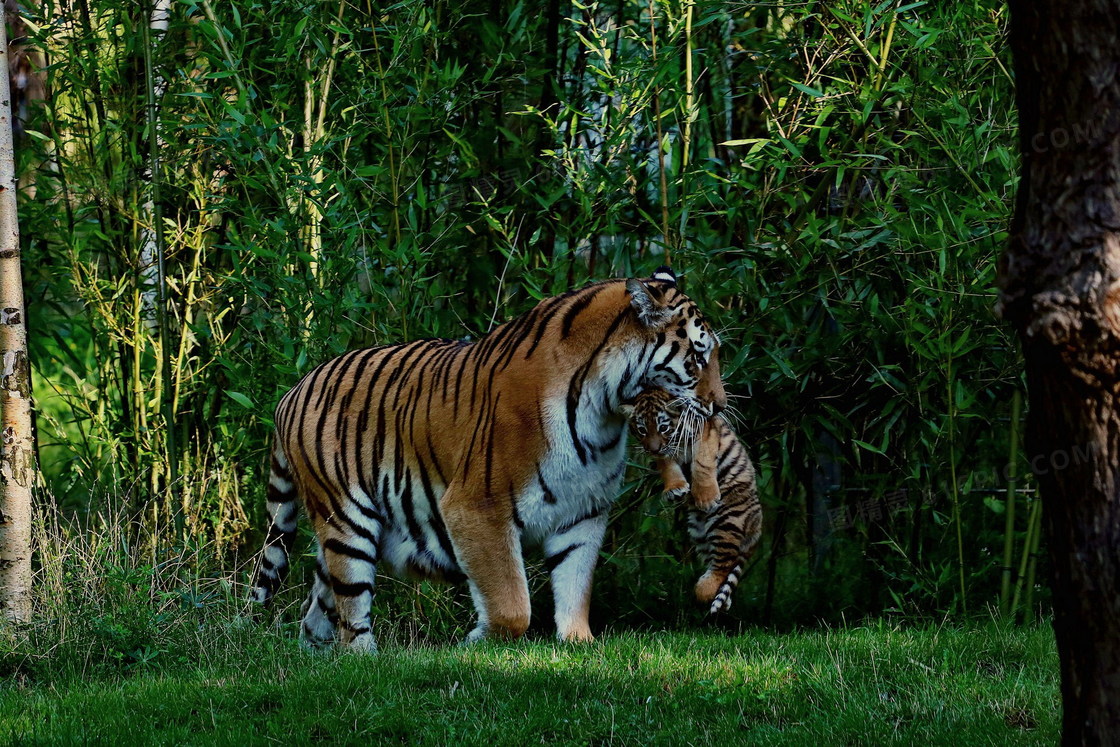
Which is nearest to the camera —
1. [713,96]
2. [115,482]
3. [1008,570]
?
[1008,570]

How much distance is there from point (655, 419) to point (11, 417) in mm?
2778

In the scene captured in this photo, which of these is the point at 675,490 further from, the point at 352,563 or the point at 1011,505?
the point at 1011,505

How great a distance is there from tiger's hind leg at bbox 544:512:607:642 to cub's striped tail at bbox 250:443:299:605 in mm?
1419

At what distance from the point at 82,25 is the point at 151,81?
68 cm

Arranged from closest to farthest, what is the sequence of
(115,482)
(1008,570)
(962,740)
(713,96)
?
(962,740) < (1008,570) < (115,482) < (713,96)

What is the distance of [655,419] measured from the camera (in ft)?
18.5

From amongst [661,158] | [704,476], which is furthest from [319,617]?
[661,158]

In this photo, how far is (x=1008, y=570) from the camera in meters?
6.12

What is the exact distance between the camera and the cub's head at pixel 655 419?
18.5 ft

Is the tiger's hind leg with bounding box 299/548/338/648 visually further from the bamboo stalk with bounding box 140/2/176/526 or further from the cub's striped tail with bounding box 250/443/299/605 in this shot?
the bamboo stalk with bounding box 140/2/176/526

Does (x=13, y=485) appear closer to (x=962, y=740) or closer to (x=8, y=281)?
(x=8, y=281)

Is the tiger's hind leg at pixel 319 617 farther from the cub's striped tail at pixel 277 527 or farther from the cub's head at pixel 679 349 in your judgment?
the cub's head at pixel 679 349

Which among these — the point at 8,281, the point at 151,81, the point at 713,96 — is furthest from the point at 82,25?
the point at 713,96

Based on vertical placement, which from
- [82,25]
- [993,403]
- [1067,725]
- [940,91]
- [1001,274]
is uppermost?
[82,25]
